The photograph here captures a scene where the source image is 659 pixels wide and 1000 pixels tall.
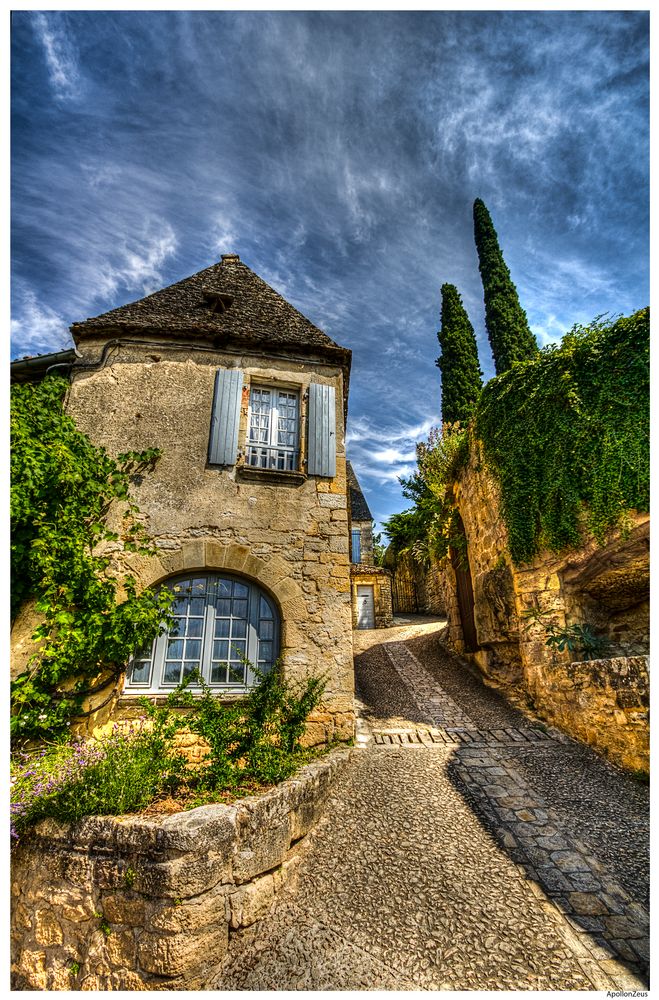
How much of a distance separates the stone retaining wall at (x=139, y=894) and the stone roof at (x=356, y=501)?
746 inches

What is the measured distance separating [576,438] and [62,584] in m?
6.70

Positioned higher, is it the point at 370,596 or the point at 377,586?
the point at 377,586

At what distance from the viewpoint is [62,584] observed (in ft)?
14.8

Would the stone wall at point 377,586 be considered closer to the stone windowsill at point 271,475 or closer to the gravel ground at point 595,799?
the gravel ground at point 595,799

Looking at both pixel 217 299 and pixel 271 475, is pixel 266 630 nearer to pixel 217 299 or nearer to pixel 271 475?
pixel 271 475

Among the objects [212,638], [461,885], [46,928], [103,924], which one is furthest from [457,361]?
[46,928]

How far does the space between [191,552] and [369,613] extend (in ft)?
35.7

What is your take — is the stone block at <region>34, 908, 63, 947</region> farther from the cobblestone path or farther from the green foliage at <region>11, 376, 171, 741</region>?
the green foliage at <region>11, 376, 171, 741</region>

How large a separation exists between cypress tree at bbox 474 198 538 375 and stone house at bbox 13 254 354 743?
8745 millimetres

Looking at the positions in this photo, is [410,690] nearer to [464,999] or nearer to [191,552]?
[191,552]

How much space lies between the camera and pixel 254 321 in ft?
22.5

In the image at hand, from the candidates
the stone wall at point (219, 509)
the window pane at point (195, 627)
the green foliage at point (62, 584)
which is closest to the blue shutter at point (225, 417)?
the stone wall at point (219, 509)
